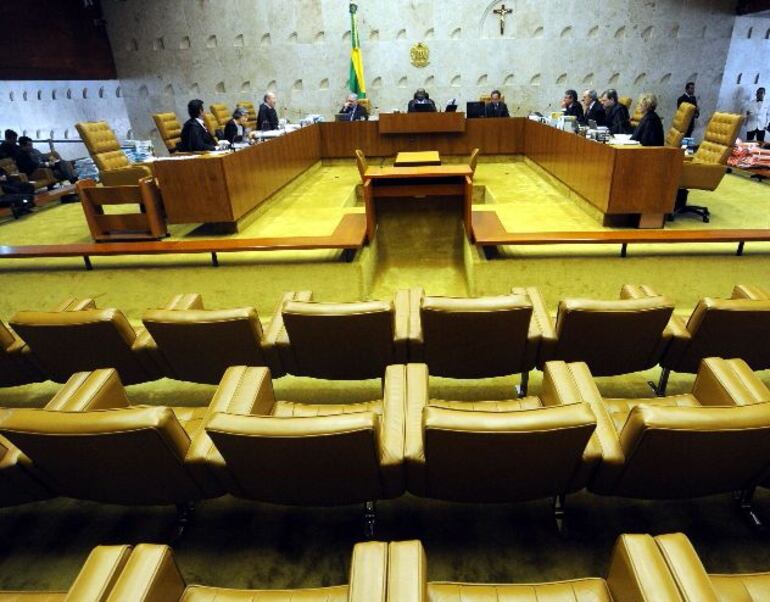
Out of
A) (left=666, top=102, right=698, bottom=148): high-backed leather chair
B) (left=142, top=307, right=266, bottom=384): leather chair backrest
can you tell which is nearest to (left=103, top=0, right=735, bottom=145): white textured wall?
(left=666, top=102, right=698, bottom=148): high-backed leather chair

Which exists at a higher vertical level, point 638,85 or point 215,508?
point 638,85

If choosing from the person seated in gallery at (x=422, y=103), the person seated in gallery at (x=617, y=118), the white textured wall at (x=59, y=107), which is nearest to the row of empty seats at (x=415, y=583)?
the person seated in gallery at (x=617, y=118)

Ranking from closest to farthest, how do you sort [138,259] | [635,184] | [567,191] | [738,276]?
[738,276], [138,259], [635,184], [567,191]

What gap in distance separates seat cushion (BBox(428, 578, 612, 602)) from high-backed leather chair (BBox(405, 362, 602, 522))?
12.2 inches

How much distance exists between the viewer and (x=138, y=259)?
3.71 m

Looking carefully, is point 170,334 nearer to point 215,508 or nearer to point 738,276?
point 215,508

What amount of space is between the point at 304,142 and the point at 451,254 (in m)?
3.39

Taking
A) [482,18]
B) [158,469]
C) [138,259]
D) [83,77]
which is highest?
[482,18]

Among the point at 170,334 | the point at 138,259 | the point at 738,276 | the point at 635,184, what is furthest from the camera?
the point at 635,184

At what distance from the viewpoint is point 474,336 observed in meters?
2.00

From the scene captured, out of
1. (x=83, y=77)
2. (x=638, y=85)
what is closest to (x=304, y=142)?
(x=83, y=77)

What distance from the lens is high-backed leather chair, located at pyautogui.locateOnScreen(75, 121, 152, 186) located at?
5.18 metres

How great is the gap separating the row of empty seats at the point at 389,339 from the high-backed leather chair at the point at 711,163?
251 cm

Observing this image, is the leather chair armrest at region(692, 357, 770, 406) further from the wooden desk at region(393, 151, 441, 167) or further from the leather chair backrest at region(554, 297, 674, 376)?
the wooden desk at region(393, 151, 441, 167)
